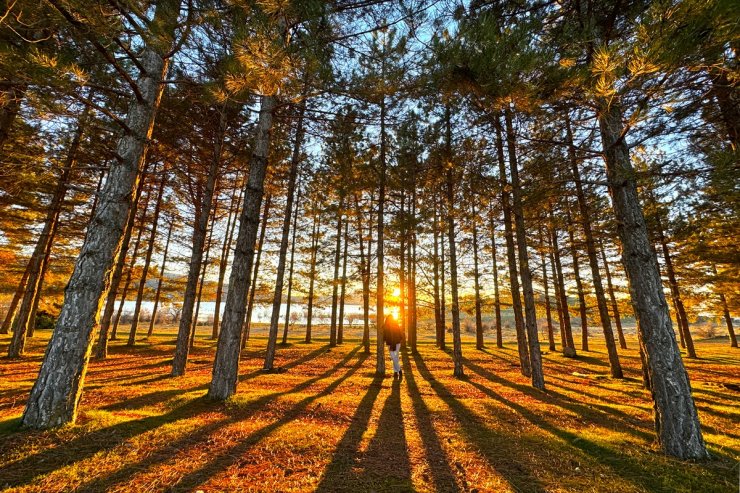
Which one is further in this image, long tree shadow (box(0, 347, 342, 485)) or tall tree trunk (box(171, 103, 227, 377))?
tall tree trunk (box(171, 103, 227, 377))

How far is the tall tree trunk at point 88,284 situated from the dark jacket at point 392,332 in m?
6.79

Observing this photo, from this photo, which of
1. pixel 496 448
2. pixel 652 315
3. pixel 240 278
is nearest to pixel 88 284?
pixel 240 278

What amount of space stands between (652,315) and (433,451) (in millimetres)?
3448

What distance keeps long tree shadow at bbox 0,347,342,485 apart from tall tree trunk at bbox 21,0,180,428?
40cm

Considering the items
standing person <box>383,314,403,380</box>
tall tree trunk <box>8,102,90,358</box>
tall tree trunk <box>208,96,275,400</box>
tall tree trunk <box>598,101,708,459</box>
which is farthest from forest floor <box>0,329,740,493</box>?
tall tree trunk <box>8,102,90,358</box>

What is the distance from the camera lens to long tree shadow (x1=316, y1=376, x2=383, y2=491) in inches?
114

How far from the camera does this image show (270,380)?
8.27 meters

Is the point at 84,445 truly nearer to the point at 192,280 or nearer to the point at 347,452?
the point at 347,452

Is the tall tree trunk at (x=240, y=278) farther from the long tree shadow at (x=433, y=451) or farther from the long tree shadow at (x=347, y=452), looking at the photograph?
the long tree shadow at (x=433, y=451)

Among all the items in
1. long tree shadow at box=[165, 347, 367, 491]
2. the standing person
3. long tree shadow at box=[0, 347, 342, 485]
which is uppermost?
the standing person

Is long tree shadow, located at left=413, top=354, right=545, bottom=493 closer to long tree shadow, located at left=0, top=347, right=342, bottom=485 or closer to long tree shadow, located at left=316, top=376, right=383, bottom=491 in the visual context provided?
long tree shadow, located at left=316, top=376, right=383, bottom=491

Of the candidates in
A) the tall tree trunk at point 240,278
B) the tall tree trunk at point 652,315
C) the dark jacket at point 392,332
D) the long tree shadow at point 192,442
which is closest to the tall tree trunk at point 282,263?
the long tree shadow at point 192,442

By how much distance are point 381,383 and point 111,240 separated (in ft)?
23.8

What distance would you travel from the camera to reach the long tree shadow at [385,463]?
2896mm
